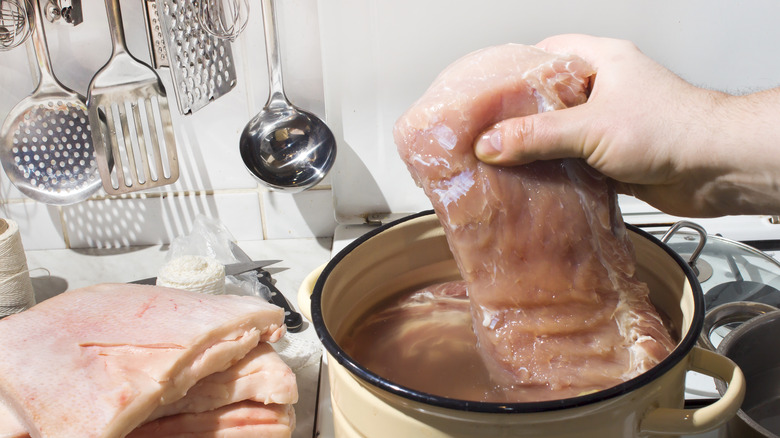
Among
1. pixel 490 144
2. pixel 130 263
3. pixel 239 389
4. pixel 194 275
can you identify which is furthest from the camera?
pixel 130 263

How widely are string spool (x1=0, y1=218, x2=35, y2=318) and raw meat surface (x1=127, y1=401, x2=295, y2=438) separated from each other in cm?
37

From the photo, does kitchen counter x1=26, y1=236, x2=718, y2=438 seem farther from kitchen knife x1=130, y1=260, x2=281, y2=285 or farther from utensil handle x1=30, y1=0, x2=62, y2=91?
utensil handle x1=30, y1=0, x2=62, y2=91

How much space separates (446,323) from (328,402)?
0.16 metres

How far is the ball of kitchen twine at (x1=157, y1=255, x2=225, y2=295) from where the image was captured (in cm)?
79

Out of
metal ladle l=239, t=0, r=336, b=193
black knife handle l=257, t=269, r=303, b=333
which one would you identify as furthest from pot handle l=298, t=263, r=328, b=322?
metal ladle l=239, t=0, r=336, b=193

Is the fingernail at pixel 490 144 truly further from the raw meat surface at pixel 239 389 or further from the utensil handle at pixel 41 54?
the utensil handle at pixel 41 54

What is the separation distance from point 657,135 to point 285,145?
0.55 m

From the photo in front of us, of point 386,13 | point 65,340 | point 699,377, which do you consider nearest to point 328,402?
point 65,340

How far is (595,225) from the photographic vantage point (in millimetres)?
549

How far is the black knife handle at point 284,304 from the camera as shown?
818mm

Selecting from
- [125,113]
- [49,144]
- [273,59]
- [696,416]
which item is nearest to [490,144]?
[696,416]

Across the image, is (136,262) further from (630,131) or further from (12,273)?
(630,131)

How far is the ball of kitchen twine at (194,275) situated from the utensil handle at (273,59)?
0.26 metres

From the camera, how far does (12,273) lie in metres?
0.83
